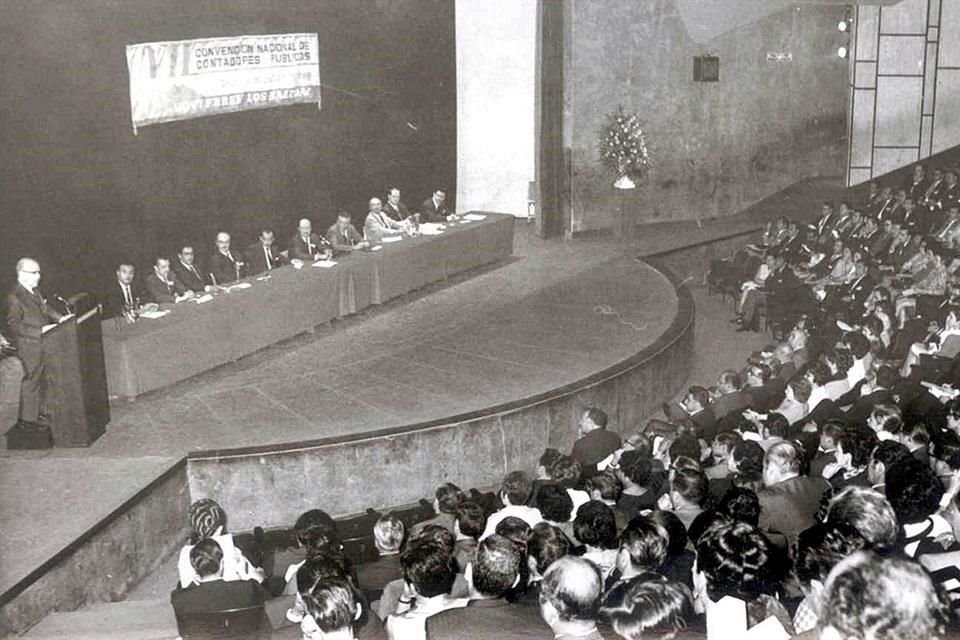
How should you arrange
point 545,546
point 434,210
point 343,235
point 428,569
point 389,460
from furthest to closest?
point 434,210
point 343,235
point 389,460
point 545,546
point 428,569

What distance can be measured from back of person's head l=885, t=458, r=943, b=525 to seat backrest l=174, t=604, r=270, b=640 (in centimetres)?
225

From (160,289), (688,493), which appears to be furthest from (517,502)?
(160,289)

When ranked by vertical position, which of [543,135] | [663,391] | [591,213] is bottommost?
[663,391]

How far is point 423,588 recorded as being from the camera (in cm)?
328

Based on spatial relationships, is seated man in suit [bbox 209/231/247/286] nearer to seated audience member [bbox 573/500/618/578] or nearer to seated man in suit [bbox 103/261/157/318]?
seated man in suit [bbox 103/261/157/318]

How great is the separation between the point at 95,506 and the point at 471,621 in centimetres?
346

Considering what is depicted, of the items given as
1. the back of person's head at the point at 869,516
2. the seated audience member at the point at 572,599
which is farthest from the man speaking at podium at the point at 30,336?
the back of person's head at the point at 869,516

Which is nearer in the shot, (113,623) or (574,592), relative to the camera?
(574,592)

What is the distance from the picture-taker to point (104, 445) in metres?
6.66

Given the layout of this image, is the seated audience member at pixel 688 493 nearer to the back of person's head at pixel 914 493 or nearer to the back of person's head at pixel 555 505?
the back of person's head at pixel 555 505

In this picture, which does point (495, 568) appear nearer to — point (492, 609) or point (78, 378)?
point (492, 609)

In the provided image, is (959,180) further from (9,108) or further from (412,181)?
(9,108)

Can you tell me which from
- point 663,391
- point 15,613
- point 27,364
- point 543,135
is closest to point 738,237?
point 543,135

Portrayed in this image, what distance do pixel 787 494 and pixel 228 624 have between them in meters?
2.23
